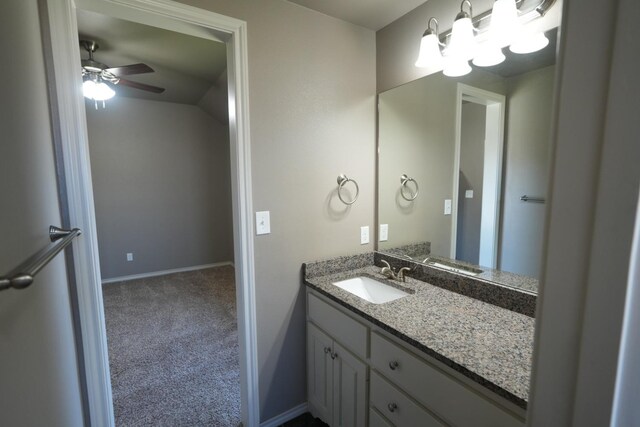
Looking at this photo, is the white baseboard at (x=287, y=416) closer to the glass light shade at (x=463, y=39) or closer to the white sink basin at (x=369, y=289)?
the white sink basin at (x=369, y=289)

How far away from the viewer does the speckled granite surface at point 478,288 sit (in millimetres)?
1291

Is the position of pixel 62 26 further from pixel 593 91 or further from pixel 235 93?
pixel 593 91

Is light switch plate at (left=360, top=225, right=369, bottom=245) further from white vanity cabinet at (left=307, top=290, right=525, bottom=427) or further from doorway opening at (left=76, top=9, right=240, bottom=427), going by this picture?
doorway opening at (left=76, top=9, right=240, bottom=427)

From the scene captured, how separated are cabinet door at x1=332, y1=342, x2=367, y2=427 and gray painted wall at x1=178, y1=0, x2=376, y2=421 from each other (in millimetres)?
358

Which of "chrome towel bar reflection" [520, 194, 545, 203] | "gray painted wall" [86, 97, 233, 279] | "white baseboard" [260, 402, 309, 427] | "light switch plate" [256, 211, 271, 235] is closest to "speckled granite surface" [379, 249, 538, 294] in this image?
"chrome towel bar reflection" [520, 194, 545, 203]

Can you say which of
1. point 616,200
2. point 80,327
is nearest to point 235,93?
point 80,327

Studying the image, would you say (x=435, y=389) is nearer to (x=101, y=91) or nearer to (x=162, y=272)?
(x=101, y=91)

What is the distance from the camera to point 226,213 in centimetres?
500

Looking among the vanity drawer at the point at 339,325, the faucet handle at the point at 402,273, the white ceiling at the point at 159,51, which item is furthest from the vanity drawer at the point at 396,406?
the white ceiling at the point at 159,51

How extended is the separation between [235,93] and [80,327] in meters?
1.25

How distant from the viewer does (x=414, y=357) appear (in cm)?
111

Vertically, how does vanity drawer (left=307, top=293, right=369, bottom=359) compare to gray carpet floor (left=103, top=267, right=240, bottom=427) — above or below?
above

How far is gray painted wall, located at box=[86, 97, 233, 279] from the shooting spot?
159 inches

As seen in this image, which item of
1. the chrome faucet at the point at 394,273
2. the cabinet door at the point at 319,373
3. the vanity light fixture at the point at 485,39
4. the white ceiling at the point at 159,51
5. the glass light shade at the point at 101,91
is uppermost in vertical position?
the white ceiling at the point at 159,51
